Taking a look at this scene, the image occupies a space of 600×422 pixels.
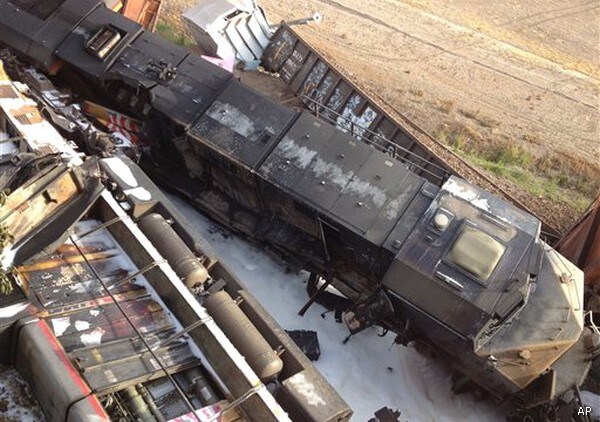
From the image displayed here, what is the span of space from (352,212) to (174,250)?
11.8ft

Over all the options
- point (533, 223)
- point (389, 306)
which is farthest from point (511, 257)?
point (389, 306)

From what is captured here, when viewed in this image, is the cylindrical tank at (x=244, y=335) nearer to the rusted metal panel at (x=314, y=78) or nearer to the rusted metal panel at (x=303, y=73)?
the rusted metal panel at (x=314, y=78)

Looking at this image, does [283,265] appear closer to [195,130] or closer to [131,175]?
[195,130]

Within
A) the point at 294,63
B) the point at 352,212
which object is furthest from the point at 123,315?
the point at 294,63

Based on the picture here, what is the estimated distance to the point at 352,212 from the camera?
11.7 metres

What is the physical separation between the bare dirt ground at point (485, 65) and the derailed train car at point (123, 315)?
1123 cm

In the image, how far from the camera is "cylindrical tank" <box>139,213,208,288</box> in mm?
9266

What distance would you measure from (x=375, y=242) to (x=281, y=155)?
250cm

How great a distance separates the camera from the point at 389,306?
37.7 feet

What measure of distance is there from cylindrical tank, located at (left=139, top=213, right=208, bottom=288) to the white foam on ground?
3.70m

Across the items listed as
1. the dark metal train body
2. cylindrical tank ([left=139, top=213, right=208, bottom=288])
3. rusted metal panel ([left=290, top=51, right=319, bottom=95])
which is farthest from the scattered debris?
rusted metal panel ([left=290, top=51, right=319, bottom=95])

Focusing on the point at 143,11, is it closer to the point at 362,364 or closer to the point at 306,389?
the point at 362,364

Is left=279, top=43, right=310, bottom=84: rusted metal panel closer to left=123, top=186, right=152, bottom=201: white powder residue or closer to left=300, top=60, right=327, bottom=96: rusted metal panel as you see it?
left=300, top=60, right=327, bottom=96: rusted metal panel

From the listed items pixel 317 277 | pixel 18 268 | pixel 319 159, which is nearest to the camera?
pixel 18 268
